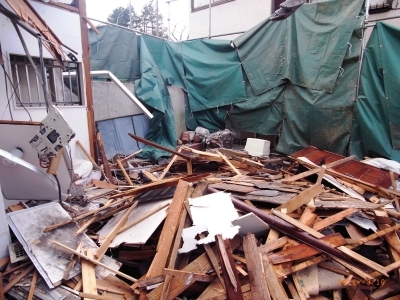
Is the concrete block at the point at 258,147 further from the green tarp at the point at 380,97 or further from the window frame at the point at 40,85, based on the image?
the window frame at the point at 40,85

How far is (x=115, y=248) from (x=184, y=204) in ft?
2.81

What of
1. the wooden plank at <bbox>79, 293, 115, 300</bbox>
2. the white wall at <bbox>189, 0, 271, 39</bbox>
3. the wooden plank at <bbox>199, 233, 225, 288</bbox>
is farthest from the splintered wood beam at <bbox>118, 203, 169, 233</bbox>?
the white wall at <bbox>189, 0, 271, 39</bbox>

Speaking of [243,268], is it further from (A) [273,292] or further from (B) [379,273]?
(B) [379,273]

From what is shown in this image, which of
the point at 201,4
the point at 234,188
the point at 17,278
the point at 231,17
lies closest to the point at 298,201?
the point at 234,188

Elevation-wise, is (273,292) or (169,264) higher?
(169,264)

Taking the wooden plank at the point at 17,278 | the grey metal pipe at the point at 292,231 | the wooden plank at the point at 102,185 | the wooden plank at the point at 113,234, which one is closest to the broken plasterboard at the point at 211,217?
the grey metal pipe at the point at 292,231

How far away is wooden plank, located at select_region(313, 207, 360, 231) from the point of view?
2.86 metres

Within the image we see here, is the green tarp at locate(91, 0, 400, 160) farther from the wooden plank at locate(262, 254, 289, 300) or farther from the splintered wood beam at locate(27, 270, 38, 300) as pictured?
the wooden plank at locate(262, 254, 289, 300)

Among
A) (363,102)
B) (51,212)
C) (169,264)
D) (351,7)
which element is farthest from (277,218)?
(351,7)

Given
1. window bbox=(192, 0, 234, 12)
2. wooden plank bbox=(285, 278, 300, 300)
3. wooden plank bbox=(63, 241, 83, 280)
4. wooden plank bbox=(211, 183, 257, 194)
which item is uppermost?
window bbox=(192, 0, 234, 12)

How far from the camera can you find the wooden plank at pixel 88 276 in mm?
2262

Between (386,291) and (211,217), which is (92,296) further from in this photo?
(386,291)

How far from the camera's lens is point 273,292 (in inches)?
89.9

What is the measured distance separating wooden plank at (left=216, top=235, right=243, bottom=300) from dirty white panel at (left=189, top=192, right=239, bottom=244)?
0.09 m
